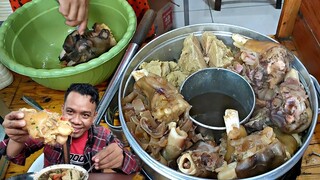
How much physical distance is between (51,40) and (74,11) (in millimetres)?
319

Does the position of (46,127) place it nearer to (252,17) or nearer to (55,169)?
(55,169)

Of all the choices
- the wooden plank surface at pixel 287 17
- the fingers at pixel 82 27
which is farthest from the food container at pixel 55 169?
the wooden plank surface at pixel 287 17

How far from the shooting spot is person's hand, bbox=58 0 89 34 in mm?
866

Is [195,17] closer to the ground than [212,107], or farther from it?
closer to the ground

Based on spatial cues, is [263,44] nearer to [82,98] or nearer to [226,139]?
[226,139]

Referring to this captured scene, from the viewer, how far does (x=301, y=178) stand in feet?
2.92

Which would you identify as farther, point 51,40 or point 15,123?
point 51,40

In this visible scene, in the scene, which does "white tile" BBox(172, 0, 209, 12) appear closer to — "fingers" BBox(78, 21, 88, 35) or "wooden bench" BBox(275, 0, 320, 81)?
"wooden bench" BBox(275, 0, 320, 81)

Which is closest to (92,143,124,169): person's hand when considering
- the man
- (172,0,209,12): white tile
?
the man

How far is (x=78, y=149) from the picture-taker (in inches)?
27.8

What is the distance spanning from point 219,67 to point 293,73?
0.17m

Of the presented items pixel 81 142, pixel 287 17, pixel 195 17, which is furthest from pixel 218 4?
pixel 81 142

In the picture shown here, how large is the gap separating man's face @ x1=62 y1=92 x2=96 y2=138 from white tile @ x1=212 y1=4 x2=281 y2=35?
4.00ft

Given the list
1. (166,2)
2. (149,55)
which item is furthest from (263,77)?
(166,2)
